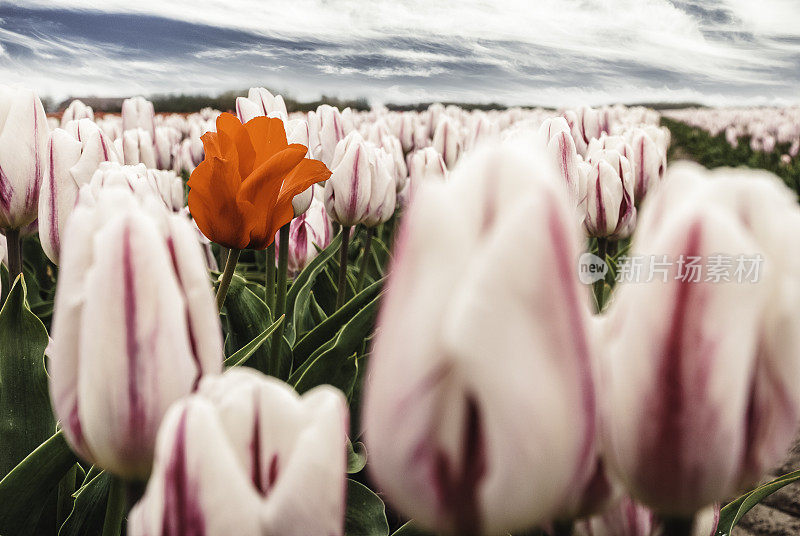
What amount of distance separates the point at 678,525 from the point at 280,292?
117 centimetres

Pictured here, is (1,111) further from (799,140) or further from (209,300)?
(799,140)

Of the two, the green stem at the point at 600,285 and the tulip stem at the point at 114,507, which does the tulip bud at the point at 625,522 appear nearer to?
the tulip stem at the point at 114,507

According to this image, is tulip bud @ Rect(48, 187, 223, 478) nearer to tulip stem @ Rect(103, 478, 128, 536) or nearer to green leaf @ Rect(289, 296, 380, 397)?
tulip stem @ Rect(103, 478, 128, 536)

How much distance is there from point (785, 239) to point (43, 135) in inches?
44.9

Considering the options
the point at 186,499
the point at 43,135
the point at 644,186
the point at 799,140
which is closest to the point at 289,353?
the point at 43,135

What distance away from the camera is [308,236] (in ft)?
6.29

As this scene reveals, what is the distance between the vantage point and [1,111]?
1136 millimetres

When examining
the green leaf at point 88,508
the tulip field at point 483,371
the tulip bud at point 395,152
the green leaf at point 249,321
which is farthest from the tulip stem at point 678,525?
the tulip bud at point 395,152

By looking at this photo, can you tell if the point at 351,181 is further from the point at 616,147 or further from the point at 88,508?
the point at 88,508

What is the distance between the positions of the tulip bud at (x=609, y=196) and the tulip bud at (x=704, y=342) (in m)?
1.25

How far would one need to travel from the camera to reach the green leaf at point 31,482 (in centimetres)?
75

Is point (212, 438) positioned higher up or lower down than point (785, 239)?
lower down

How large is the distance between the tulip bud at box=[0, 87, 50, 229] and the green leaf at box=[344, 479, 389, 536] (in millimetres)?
683

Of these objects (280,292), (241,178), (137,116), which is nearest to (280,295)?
(280,292)
